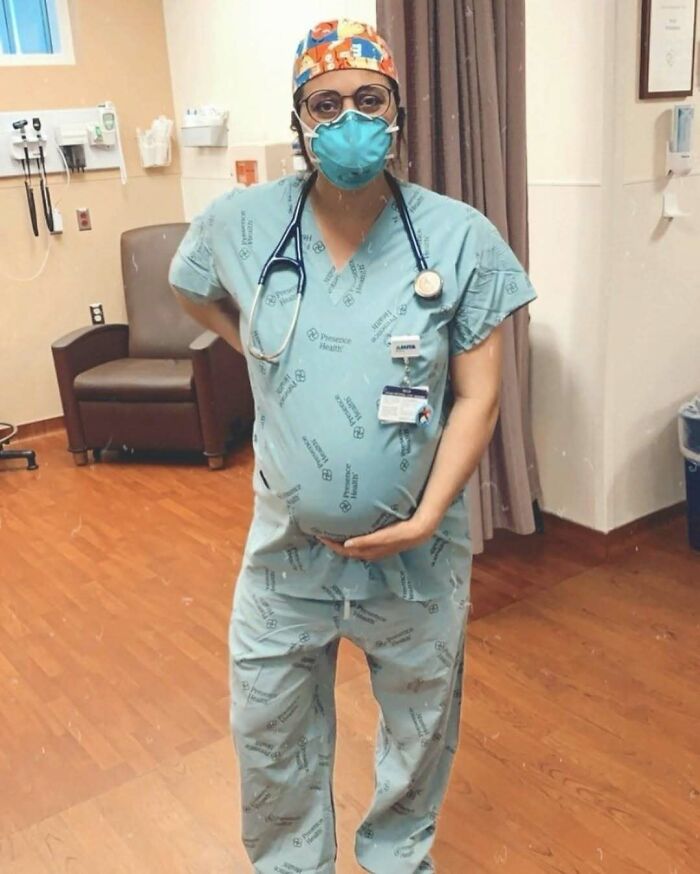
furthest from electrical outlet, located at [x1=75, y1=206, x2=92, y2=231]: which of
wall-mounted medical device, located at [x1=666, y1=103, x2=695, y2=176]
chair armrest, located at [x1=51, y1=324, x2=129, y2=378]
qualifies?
wall-mounted medical device, located at [x1=666, y1=103, x2=695, y2=176]

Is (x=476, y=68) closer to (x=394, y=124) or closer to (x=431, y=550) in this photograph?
(x=394, y=124)

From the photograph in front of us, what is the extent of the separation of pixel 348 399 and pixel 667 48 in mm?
1926

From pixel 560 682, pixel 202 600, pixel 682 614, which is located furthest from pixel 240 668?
pixel 682 614

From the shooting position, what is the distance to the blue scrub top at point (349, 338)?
4.02 feet

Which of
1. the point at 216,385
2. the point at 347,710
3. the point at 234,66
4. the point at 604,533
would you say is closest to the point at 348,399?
the point at 347,710

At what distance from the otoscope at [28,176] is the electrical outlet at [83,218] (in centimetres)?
21

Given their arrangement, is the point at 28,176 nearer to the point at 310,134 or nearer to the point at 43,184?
the point at 43,184

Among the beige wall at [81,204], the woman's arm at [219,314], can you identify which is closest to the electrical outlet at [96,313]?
the beige wall at [81,204]

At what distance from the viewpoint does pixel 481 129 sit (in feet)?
7.80

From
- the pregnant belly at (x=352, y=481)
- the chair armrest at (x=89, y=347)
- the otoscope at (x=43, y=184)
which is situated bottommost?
the chair armrest at (x=89, y=347)

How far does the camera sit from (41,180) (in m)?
4.21

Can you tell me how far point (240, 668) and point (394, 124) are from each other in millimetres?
835

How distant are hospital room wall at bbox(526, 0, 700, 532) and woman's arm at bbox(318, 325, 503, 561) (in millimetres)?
1484

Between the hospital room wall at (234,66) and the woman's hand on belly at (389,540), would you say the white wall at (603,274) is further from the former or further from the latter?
the woman's hand on belly at (389,540)
